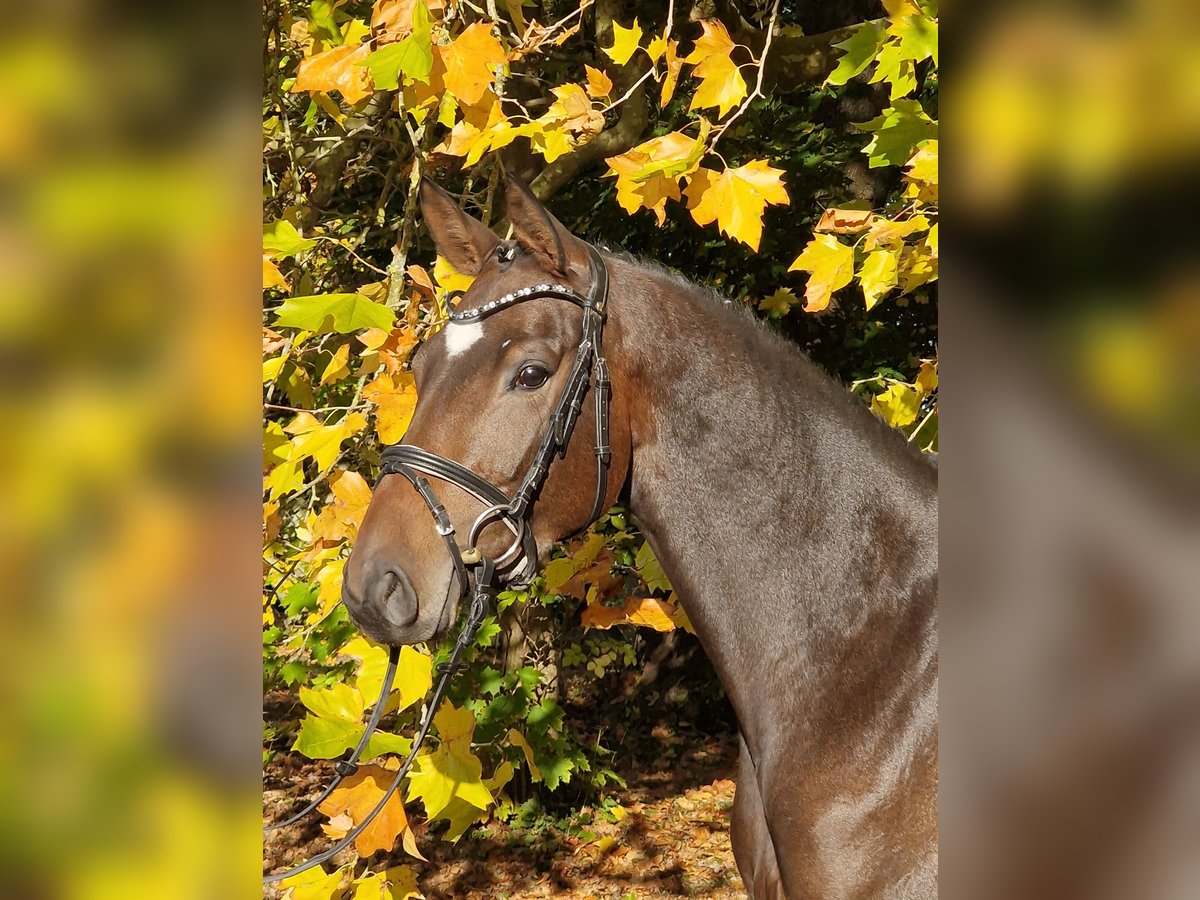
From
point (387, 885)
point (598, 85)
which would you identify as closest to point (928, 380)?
point (598, 85)

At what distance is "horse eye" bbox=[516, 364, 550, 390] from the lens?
1.98 m

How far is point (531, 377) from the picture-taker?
1.98 metres

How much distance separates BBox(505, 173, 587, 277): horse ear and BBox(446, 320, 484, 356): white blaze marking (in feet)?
0.80

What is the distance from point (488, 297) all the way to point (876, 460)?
0.95 m

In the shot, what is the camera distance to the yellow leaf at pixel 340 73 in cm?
213

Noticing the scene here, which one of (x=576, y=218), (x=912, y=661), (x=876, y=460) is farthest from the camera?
(x=576, y=218)

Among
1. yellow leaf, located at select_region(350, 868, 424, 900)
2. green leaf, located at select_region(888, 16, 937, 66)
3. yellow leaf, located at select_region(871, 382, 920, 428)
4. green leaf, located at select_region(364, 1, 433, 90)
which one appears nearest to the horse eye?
green leaf, located at select_region(364, 1, 433, 90)

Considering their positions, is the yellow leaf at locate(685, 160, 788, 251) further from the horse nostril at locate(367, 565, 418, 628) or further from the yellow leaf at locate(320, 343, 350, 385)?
the yellow leaf at locate(320, 343, 350, 385)

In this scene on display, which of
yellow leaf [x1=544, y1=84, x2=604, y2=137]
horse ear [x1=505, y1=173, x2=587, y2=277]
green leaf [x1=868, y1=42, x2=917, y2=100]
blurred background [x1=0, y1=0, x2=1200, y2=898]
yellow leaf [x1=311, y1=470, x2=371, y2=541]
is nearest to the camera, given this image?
blurred background [x1=0, y1=0, x2=1200, y2=898]

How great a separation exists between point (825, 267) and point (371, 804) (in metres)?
1.74
